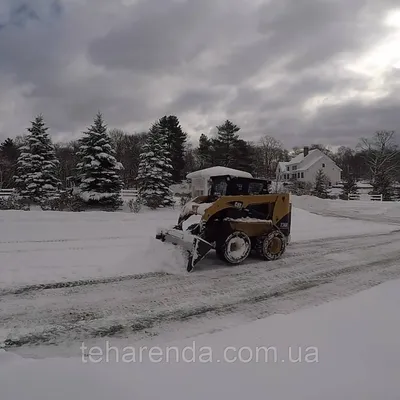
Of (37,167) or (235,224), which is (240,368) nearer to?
(235,224)

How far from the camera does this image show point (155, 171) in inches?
826

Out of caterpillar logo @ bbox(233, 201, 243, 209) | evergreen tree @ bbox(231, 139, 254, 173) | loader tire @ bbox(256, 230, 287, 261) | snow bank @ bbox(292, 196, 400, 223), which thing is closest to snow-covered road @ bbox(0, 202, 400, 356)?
loader tire @ bbox(256, 230, 287, 261)

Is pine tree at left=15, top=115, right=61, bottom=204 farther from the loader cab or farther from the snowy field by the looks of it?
the loader cab

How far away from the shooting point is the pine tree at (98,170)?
17906mm

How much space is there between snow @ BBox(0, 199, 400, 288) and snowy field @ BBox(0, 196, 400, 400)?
0.04 meters

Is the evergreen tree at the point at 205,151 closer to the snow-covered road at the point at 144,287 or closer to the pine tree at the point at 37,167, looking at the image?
the pine tree at the point at 37,167

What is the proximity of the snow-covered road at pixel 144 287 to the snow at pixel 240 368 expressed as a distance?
0.44 meters

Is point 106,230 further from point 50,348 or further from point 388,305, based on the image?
point 388,305

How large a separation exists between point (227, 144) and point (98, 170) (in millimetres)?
31056

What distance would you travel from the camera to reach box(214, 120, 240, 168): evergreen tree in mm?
47062

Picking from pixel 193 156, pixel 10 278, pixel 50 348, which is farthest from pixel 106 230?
pixel 193 156

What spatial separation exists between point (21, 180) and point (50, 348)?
19395 millimetres

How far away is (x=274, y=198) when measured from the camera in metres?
8.05

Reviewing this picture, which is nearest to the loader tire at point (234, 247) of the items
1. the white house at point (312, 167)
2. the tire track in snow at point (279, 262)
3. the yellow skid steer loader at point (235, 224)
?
the yellow skid steer loader at point (235, 224)
